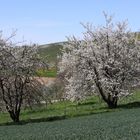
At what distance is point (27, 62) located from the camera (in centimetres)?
4569

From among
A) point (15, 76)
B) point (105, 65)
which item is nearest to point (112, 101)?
point (105, 65)

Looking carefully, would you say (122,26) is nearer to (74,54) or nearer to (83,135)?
(74,54)

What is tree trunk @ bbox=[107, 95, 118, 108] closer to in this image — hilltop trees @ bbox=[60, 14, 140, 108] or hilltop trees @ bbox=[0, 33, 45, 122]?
hilltop trees @ bbox=[60, 14, 140, 108]

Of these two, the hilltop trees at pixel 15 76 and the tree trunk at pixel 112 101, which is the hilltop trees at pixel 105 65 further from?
the hilltop trees at pixel 15 76

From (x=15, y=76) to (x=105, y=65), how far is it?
32.5ft

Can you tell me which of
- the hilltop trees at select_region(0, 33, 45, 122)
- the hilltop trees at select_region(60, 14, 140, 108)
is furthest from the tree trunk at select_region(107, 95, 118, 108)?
the hilltop trees at select_region(0, 33, 45, 122)

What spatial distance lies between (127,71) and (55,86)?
34056mm

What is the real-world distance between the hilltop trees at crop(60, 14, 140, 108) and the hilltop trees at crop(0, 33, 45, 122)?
260 inches

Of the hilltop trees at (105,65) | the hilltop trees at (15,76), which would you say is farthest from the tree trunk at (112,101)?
the hilltop trees at (15,76)

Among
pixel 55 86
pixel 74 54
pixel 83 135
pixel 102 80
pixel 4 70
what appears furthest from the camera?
pixel 55 86

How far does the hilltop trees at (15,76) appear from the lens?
44312mm

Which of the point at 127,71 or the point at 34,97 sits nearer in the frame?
the point at 34,97

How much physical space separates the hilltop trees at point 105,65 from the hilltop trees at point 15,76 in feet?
21.7

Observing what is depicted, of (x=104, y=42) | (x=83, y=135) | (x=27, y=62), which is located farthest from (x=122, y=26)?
(x=83, y=135)
